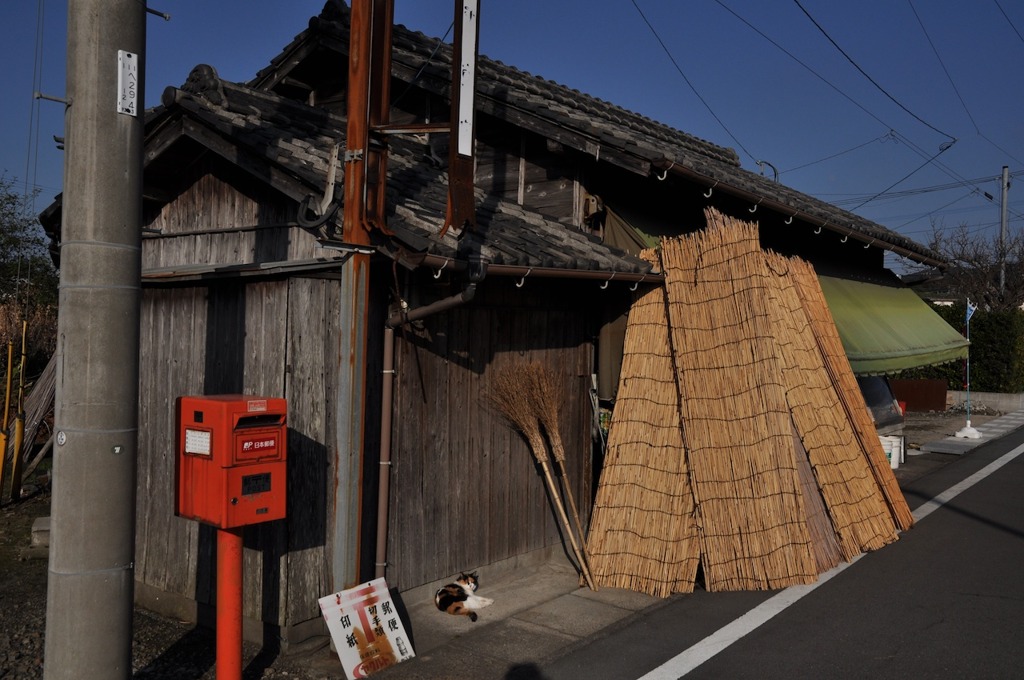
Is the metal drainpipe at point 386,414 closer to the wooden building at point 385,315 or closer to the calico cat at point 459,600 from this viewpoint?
the wooden building at point 385,315

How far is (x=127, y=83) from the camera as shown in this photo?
3885 mm

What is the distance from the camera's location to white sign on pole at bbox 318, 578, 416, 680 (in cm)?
504

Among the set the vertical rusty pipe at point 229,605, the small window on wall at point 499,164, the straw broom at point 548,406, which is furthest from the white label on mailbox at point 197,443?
the small window on wall at point 499,164

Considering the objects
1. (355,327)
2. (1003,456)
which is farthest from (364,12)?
(1003,456)

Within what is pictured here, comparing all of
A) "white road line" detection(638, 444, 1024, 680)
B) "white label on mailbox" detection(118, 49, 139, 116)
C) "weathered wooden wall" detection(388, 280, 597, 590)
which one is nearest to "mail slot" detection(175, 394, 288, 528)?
"weathered wooden wall" detection(388, 280, 597, 590)

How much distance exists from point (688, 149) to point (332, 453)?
891 cm

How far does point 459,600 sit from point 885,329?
26.6ft

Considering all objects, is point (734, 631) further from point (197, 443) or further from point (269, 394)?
point (197, 443)

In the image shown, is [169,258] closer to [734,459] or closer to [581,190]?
[581,190]

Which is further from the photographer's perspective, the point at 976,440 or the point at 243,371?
the point at 976,440

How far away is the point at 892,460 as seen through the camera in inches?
500

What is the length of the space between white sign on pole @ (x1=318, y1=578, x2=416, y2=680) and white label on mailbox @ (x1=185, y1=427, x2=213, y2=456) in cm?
121

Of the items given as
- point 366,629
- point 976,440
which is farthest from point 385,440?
point 976,440

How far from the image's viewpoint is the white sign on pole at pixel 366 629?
5.04m
